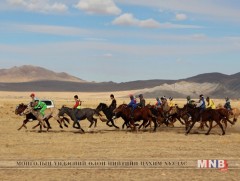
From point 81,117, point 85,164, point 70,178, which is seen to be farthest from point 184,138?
point 70,178

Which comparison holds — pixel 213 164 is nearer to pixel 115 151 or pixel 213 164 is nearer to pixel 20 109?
pixel 115 151

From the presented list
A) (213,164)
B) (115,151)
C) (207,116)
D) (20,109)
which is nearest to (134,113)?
(207,116)

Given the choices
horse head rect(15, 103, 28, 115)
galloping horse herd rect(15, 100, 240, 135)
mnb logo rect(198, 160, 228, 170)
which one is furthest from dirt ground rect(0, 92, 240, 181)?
horse head rect(15, 103, 28, 115)

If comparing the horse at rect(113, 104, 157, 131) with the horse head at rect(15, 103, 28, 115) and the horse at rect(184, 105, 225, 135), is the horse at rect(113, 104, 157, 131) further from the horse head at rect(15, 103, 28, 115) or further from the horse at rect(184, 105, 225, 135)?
the horse head at rect(15, 103, 28, 115)

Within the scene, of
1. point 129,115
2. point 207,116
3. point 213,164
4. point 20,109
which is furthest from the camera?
point 20,109

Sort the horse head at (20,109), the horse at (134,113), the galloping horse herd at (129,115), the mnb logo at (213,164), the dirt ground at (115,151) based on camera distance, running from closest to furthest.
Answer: the dirt ground at (115,151), the mnb logo at (213,164), the galloping horse herd at (129,115), the horse at (134,113), the horse head at (20,109)

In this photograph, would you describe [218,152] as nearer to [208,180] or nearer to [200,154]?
[200,154]

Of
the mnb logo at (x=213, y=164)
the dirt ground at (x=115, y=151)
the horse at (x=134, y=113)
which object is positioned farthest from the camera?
the horse at (x=134, y=113)

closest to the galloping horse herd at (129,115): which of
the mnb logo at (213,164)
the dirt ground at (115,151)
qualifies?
the dirt ground at (115,151)

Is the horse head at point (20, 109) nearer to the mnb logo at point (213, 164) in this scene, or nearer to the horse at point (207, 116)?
the horse at point (207, 116)

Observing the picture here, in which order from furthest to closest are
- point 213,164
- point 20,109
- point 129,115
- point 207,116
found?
1. point 20,109
2. point 129,115
3. point 207,116
4. point 213,164

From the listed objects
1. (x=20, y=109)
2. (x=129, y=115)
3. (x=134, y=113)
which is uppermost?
(x=20, y=109)

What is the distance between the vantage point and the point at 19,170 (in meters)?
13.4

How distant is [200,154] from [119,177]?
5.41 meters
